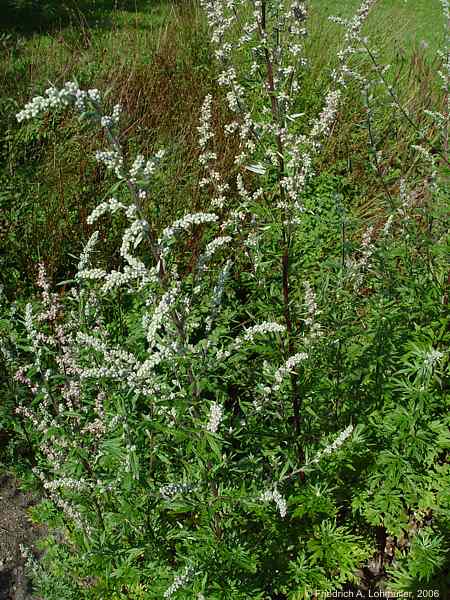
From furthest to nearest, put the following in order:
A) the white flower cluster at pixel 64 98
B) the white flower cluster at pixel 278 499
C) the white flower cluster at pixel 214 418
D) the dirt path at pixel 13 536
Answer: the dirt path at pixel 13 536 → the white flower cluster at pixel 278 499 → the white flower cluster at pixel 214 418 → the white flower cluster at pixel 64 98

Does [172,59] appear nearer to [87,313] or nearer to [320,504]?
[87,313]

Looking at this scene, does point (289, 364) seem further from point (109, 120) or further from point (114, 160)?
point (109, 120)

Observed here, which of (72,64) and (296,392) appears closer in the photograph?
(296,392)

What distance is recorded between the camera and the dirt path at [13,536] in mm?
3395

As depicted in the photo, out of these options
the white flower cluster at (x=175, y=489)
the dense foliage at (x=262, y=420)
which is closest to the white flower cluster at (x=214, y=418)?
the dense foliage at (x=262, y=420)

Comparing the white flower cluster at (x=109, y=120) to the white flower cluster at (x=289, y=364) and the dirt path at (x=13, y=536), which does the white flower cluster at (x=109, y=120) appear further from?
the dirt path at (x=13, y=536)

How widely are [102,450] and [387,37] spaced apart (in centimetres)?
847

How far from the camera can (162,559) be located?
2.67m

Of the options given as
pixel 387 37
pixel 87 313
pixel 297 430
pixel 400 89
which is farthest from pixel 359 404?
pixel 387 37

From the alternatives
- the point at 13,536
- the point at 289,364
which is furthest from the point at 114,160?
the point at 13,536

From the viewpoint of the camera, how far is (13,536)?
3.65m

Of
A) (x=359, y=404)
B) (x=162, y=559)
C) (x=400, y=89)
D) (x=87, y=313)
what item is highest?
(x=400, y=89)

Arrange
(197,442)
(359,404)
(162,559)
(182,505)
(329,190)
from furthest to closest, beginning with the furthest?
1. (329,190)
2. (359,404)
3. (162,559)
4. (182,505)
5. (197,442)

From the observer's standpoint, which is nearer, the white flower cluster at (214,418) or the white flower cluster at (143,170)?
the white flower cluster at (143,170)
